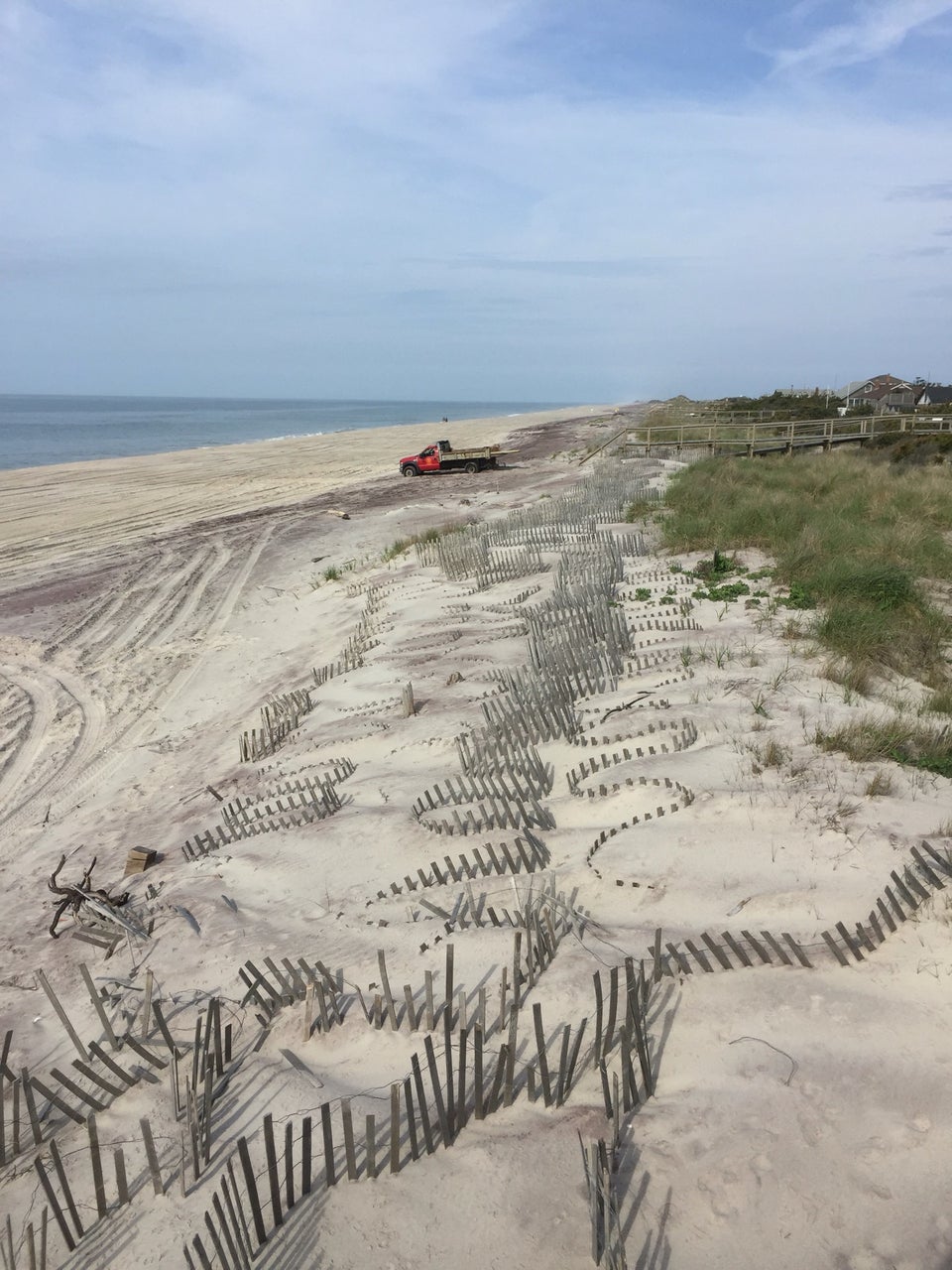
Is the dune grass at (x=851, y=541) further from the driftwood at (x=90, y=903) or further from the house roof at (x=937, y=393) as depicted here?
the house roof at (x=937, y=393)

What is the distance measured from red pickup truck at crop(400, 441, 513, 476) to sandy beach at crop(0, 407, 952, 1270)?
73.2 ft

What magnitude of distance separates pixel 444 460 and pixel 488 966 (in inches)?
1126

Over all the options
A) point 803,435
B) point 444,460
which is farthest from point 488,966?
point 803,435

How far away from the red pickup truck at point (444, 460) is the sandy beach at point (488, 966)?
2230 centimetres

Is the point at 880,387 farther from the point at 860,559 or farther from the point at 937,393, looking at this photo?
the point at 860,559

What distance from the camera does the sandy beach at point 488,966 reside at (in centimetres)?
268

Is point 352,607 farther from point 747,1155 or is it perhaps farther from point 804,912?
point 747,1155

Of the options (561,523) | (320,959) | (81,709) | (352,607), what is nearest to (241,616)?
(352,607)

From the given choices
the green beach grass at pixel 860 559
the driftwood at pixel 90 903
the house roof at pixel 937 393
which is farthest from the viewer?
the house roof at pixel 937 393

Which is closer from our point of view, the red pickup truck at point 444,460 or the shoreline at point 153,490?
the shoreline at point 153,490

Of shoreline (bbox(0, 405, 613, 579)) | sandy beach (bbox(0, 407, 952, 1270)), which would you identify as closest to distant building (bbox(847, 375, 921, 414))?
shoreline (bbox(0, 405, 613, 579))

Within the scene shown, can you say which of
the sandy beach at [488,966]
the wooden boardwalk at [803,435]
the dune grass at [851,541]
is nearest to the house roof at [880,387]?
the wooden boardwalk at [803,435]

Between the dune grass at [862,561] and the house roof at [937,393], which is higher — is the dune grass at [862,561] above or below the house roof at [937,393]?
below

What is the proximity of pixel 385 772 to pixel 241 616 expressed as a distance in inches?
300
